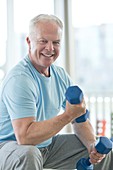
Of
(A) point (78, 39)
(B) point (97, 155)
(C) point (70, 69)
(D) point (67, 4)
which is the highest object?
(D) point (67, 4)

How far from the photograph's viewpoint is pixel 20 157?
4.62 feet

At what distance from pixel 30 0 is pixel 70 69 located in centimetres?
73

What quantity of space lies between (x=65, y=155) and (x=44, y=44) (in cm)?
58

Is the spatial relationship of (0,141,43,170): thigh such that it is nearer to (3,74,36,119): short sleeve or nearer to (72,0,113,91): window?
(3,74,36,119): short sleeve

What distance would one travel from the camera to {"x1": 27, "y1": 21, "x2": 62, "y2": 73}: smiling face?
5.34 feet

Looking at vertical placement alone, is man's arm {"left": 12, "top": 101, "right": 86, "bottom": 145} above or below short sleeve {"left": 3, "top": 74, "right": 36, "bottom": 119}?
below

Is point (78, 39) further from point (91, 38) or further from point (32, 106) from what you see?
point (32, 106)

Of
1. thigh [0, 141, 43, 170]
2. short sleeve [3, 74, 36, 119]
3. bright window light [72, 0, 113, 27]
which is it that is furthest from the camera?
bright window light [72, 0, 113, 27]

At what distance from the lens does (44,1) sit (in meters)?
3.20

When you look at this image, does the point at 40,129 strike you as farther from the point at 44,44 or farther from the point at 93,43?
the point at 93,43

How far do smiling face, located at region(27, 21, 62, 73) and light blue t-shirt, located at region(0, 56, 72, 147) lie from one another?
0.15 ft

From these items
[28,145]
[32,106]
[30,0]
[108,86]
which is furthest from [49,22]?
[108,86]

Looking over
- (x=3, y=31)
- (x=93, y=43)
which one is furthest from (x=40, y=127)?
(x=93, y=43)

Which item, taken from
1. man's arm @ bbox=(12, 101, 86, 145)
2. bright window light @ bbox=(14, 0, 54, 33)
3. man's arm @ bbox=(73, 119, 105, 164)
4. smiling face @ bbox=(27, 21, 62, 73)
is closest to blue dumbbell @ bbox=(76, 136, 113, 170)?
man's arm @ bbox=(73, 119, 105, 164)
